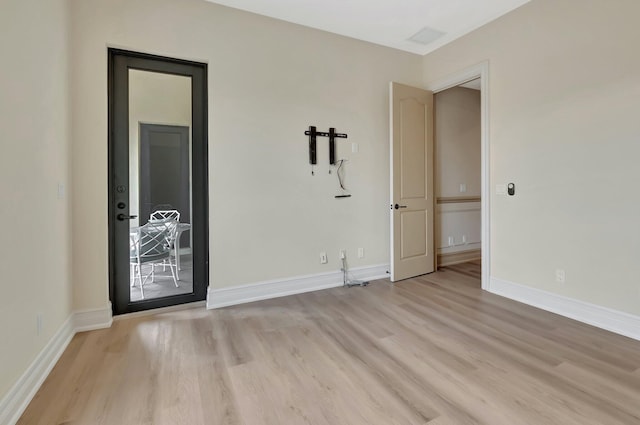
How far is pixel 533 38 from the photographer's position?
116 inches

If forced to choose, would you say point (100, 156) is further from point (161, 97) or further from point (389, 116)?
point (389, 116)

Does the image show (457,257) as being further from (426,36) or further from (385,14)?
(385,14)

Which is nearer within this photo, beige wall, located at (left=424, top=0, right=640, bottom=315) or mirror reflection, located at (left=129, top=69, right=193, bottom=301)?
beige wall, located at (left=424, top=0, right=640, bottom=315)

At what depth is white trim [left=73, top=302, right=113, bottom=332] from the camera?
2527mm

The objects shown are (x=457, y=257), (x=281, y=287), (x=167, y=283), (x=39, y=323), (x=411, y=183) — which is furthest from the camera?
(x=457, y=257)

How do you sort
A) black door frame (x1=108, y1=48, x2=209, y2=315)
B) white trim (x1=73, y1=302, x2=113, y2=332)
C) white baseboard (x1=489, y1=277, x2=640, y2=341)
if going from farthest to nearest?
black door frame (x1=108, y1=48, x2=209, y2=315) → white trim (x1=73, y1=302, x2=113, y2=332) → white baseboard (x1=489, y1=277, x2=640, y2=341)

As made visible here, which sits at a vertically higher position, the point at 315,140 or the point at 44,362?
the point at 315,140

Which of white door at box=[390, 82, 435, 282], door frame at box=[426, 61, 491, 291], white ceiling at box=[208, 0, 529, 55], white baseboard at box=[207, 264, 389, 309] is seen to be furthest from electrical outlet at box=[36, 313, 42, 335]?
door frame at box=[426, 61, 491, 291]

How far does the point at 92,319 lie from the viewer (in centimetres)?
258

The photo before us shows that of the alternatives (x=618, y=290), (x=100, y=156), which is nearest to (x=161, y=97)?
(x=100, y=156)

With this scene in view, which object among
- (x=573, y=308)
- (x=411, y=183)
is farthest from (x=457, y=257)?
(x=573, y=308)

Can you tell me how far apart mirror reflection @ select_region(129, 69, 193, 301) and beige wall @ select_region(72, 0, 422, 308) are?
0.25 m

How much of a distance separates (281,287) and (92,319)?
5.47ft

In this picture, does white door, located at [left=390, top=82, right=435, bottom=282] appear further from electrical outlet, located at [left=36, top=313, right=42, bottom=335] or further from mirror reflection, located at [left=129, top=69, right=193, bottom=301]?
electrical outlet, located at [left=36, top=313, right=42, bottom=335]
